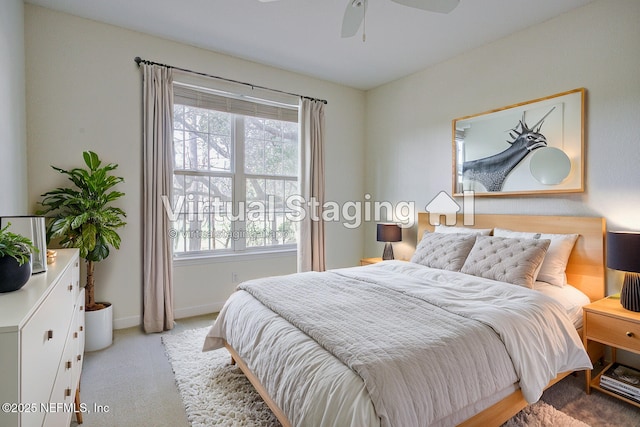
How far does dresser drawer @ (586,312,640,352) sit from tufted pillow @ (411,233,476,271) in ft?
3.03

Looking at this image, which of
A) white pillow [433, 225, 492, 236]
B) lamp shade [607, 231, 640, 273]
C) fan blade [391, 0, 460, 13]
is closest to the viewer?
fan blade [391, 0, 460, 13]

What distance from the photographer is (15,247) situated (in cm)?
123

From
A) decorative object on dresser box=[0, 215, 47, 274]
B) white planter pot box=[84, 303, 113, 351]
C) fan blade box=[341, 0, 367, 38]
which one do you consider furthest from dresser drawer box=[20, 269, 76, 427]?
fan blade box=[341, 0, 367, 38]

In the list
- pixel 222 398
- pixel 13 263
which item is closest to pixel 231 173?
pixel 222 398

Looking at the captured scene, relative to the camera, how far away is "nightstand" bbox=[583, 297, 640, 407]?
1942mm

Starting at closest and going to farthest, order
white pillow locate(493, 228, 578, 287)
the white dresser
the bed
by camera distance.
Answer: the white dresser, the bed, white pillow locate(493, 228, 578, 287)

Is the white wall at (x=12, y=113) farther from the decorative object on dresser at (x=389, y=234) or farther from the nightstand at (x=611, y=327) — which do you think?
the nightstand at (x=611, y=327)

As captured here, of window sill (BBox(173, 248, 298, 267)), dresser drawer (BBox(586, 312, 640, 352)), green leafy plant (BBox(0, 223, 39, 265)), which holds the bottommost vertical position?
dresser drawer (BBox(586, 312, 640, 352))

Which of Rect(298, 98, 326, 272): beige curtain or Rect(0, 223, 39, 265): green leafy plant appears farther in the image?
Rect(298, 98, 326, 272): beige curtain

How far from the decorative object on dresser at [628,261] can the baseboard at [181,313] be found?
355 centimetres

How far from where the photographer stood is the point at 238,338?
2.09 metres

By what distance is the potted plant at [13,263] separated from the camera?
3.80 feet

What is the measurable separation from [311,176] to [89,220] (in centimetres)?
239

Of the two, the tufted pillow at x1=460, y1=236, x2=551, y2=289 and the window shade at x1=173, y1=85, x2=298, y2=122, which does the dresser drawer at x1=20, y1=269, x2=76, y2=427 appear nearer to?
the window shade at x1=173, y1=85, x2=298, y2=122
